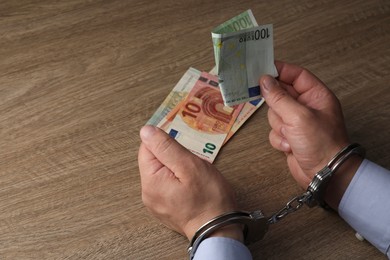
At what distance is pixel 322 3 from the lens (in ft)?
3.70

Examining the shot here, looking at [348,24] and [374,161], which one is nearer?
[374,161]

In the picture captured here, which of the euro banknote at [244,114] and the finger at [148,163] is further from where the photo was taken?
the euro banknote at [244,114]

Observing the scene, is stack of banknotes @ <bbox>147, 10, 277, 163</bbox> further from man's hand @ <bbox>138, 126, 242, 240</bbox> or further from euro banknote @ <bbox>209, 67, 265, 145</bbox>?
man's hand @ <bbox>138, 126, 242, 240</bbox>

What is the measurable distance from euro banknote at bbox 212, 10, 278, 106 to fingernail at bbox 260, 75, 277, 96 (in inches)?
0.7

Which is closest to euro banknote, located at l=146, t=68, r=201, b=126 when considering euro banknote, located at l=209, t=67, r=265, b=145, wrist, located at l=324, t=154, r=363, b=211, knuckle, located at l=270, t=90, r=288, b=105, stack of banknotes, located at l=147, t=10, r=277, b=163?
stack of banknotes, located at l=147, t=10, r=277, b=163

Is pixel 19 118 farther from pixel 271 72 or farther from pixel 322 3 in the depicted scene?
pixel 322 3

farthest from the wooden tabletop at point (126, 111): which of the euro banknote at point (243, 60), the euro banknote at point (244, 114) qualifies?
the euro banknote at point (243, 60)

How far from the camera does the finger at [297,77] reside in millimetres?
880

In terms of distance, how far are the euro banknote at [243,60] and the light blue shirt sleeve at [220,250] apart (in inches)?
10.3

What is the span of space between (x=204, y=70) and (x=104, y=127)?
25cm

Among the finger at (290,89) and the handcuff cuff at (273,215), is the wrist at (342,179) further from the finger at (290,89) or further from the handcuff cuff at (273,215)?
the finger at (290,89)

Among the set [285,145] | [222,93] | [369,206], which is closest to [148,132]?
[222,93]

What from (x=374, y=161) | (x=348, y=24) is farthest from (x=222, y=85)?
(x=348, y=24)

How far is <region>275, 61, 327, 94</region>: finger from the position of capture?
0.88 m
